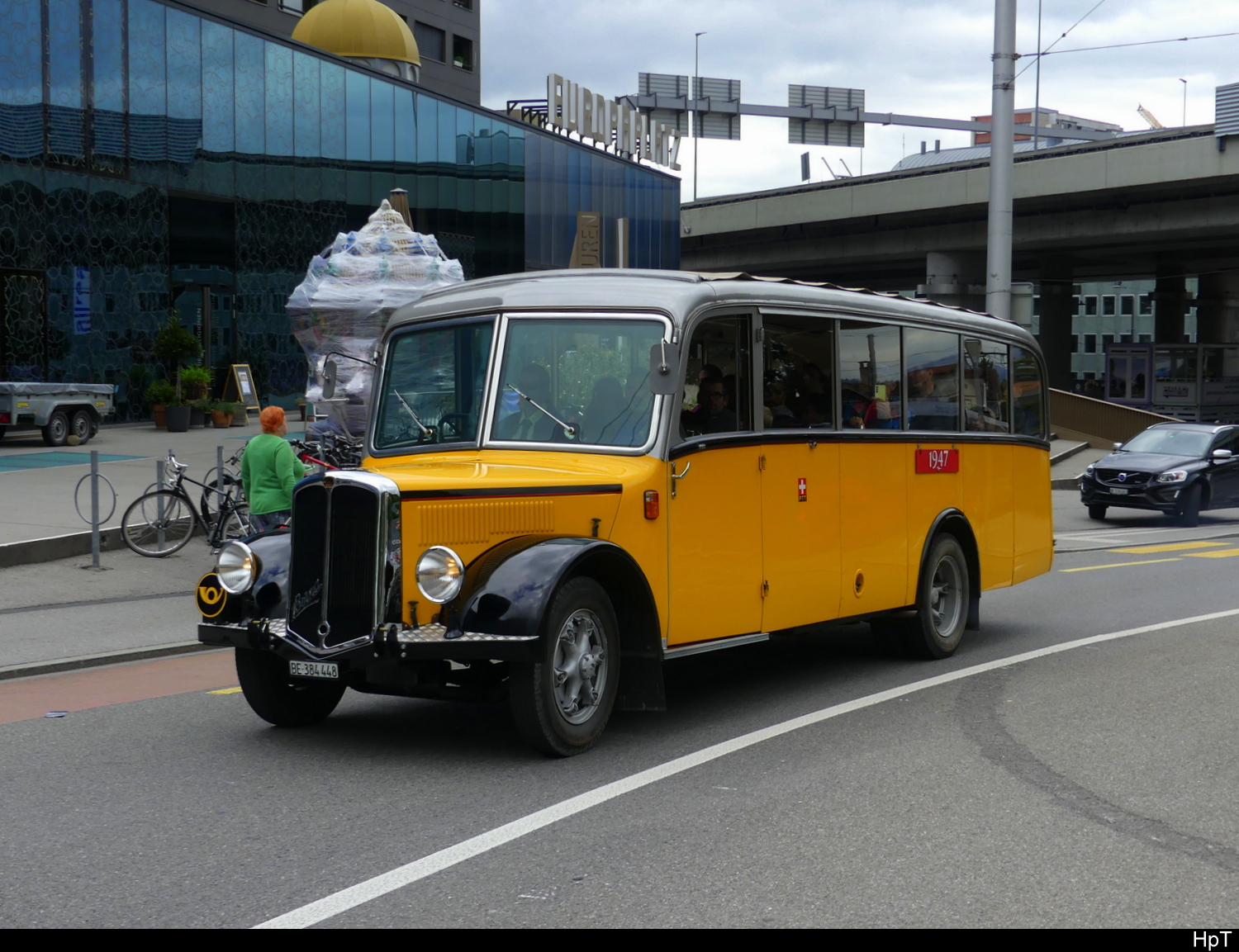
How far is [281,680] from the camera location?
725cm

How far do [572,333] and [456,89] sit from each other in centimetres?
5368

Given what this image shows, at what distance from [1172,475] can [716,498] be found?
1715 centimetres

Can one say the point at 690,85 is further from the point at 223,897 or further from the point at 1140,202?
the point at 223,897

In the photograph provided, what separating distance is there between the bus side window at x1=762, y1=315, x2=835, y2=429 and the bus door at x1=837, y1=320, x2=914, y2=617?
0.19 m

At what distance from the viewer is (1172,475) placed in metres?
22.6

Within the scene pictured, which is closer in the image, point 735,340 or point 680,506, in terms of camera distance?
point 680,506

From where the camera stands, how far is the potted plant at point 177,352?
28.7 metres

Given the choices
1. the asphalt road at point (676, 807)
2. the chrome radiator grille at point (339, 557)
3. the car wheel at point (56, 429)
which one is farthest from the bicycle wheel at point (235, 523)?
the car wheel at point (56, 429)

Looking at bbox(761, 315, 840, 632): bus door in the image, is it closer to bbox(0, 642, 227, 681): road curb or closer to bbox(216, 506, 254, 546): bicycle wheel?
bbox(0, 642, 227, 681): road curb

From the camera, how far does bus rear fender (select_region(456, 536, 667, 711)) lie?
621 cm

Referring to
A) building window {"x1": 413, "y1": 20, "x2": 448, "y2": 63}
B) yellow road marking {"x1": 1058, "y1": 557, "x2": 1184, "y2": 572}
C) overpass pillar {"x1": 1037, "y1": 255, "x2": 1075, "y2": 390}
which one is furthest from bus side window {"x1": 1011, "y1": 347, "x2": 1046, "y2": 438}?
building window {"x1": 413, "y1": 20, "x2": 448, "y2": 63}

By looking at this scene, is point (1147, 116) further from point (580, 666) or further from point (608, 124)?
point (580, 666)

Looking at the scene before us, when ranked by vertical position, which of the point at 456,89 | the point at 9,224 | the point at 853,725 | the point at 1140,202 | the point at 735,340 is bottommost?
the point at 853,725


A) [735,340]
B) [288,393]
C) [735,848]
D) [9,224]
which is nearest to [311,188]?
[288,393]
